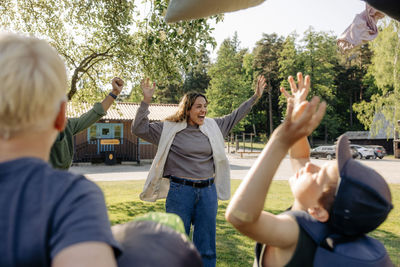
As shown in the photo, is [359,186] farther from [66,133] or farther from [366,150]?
[366,150]

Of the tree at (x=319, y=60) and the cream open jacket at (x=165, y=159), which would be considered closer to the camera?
the cream open jacket at (x=165, y=159)

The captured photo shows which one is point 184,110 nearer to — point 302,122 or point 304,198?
point 304,198

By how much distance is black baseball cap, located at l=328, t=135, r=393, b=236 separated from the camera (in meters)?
1.18

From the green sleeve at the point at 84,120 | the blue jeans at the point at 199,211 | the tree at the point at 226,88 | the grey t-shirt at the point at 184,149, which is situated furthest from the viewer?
the tree at the point at 226,88

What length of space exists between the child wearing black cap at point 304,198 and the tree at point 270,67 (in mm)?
49522

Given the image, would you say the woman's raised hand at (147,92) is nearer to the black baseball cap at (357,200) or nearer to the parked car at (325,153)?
the black baseball cap at (357,200)

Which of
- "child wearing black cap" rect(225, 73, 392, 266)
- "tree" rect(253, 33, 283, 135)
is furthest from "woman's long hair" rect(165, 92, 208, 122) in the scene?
"tree" rect(253, 33, 283, 135)

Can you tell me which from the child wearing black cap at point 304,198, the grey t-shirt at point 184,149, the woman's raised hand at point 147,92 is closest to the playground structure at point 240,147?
the grey t-shirt at point 184,149

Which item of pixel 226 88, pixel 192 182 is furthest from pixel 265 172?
pixel 226 88

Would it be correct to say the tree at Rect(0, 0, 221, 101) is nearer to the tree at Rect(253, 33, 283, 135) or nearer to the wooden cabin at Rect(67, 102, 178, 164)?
the wooden cabin at Rect(67, 102, 178, 164)

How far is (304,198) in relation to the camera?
1305mm

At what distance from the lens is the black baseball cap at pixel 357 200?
1.18 meters

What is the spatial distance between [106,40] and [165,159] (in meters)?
5.26

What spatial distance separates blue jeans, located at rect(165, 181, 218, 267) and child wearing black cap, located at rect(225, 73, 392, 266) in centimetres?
211
